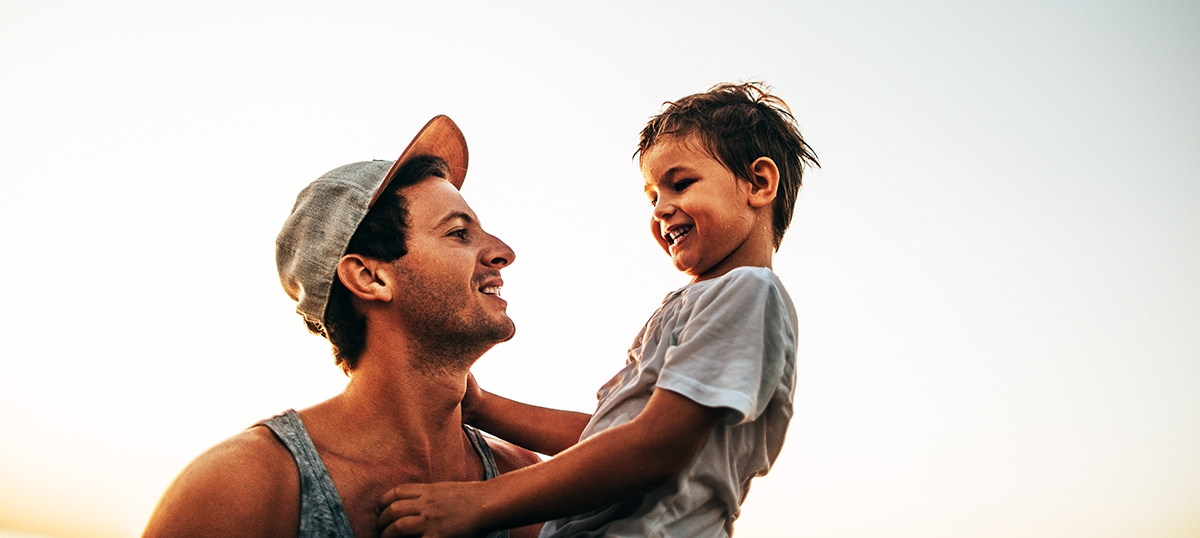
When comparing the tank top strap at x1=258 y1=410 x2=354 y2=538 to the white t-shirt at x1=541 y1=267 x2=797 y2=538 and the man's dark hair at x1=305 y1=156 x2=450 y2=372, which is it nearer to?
the man's dark hair at x1=305 y1=156 x2=450 y2=372

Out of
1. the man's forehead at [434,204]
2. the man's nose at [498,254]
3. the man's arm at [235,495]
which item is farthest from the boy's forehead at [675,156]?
the man's arm at [235,495]

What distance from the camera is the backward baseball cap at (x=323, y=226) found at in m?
2.83

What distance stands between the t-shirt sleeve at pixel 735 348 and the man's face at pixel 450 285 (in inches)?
31.5

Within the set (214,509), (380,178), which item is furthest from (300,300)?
(214,509)

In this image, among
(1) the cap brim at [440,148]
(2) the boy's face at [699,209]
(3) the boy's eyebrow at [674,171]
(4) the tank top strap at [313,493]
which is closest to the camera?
(4) the tank top strap at [313,493]

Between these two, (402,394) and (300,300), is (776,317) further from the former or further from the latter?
(300,300)

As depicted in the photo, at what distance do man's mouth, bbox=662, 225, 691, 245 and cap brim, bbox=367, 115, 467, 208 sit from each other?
3.22 ft

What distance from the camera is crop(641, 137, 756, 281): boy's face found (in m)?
2.72

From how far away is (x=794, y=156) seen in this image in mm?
3141

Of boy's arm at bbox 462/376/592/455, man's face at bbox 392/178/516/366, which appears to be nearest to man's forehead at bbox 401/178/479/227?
man's face at bbox 392/178/516/366

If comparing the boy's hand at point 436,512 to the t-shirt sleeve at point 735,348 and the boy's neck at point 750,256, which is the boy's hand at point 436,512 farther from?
the boy's neck at point 750,256

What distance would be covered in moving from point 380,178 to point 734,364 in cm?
150

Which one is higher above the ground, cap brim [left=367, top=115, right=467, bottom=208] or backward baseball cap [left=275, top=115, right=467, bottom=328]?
cap brim [left=367, top=115, right=467, bottom=208]

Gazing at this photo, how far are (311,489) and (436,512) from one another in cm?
47
